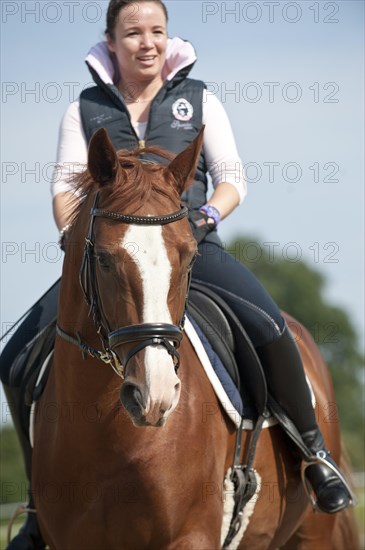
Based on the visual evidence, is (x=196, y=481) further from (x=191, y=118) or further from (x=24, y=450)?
→ (x=191, y=118)

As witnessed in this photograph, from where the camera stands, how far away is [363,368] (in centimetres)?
7625

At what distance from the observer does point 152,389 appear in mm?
4824

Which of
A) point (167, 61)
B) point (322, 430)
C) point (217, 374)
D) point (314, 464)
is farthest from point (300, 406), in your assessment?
point (167, 61)

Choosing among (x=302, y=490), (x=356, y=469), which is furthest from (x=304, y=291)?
(x=302, y=490)

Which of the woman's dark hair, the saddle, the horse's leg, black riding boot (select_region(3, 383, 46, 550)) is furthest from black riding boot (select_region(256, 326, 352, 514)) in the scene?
the woman's dark hair

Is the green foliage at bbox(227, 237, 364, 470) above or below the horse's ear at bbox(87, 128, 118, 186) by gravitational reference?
below

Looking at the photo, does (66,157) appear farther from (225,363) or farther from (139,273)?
(139,273)

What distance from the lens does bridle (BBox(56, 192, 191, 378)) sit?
4.98 meters

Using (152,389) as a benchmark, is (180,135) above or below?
above

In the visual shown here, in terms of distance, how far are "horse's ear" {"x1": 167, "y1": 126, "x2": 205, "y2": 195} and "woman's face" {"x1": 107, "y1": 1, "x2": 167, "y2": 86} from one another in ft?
5.76

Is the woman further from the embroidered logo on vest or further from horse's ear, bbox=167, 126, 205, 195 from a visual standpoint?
horse's ear, bbox=167, 126, 205, 195

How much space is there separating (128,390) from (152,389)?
0.67 feet

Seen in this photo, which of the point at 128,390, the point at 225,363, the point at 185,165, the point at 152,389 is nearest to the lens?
the point at 152,389

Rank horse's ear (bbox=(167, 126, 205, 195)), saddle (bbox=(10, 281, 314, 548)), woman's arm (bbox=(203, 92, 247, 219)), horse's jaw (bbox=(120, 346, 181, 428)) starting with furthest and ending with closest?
woman's arm (bbox=(203, 92, 247, 219))
saddle (bbox=(10, 281, 314, 548))
horse's ear (bbox=(167, 126, 205, 195))
horse's jaw (bbox=(120, 346, 181, 428))
